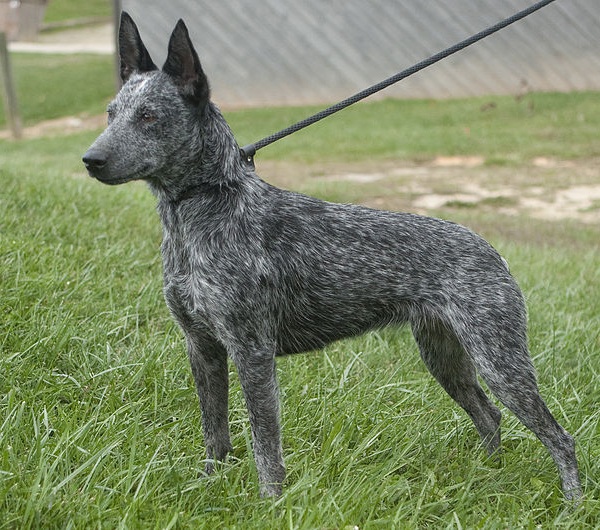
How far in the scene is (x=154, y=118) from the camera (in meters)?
3.12

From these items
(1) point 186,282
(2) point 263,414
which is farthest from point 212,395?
(1) point 186,282

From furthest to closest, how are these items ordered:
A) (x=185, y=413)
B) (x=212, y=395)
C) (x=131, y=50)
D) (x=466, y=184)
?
(x=466, y=184) → (x=185, y=413) → (x=212, y=395) → (x=131, y=50)

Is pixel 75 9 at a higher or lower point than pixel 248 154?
lower

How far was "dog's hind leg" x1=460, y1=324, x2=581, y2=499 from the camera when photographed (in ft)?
11.0

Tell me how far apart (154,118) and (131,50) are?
0.44 m

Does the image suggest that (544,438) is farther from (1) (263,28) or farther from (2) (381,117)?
(1) (263,28)

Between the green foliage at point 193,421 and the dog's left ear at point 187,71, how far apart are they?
1.40 meters

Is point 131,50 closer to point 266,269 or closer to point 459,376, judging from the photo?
point 266,269

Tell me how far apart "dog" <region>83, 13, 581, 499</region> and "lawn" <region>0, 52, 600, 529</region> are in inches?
10.0

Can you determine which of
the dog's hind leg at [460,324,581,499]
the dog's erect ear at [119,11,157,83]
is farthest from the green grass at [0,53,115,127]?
the dog's hind leg at [460,324,581,499]

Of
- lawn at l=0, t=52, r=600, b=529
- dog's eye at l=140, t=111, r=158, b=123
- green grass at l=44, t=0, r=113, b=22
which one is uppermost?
dog's eye at l=140, t=111, r=158, b=123

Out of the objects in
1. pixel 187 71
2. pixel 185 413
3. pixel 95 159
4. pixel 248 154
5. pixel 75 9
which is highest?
pixel 187 71

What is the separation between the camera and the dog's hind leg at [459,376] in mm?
3727

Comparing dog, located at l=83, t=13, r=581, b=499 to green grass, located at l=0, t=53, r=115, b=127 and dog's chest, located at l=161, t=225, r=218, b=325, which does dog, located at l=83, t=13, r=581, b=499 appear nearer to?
dog's chest, located at l=161, t=225, r=218, b=325
